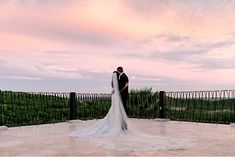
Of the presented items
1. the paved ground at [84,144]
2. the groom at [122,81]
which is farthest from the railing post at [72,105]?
the groom at [122,81]

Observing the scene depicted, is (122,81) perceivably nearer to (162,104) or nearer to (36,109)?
(162,104)

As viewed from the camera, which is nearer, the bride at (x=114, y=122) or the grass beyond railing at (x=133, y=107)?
the bride at (x=114, y=122)

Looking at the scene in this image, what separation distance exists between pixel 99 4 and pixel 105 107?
17.2 feet

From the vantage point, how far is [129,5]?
11.4 meters

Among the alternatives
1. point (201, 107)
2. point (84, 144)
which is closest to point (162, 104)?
point (201, 107)

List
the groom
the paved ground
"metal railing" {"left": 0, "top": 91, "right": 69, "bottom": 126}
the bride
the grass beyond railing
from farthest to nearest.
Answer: "metal railing" {"left": 0, "top": 91, "right": 69, "bottom": 126} < the grass beyond railing < the groom < the bride < the paved ground

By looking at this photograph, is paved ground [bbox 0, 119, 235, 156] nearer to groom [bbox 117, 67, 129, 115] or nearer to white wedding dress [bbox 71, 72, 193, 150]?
white wedding dress [bbox 71, 72, 193, 150]

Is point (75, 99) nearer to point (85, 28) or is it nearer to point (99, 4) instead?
point (85, 28)

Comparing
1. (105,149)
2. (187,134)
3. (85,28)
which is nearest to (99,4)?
(85,28)

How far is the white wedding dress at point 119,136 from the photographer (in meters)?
7.19

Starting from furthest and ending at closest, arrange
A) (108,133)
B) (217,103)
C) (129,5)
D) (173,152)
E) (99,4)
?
(217,103)
(129,5)
(99,4)
(108,133)
(173,152)

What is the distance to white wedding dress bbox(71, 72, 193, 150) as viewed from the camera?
7.19 m

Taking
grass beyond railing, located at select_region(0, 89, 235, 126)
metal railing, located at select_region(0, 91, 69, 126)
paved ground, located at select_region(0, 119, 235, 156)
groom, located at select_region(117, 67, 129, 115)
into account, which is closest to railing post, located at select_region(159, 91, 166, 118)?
grass beyond railing, located at select_region(0, 89, 235, 126)

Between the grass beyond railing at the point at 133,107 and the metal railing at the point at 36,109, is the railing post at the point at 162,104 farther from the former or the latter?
the metal railing at the point at 36,109
